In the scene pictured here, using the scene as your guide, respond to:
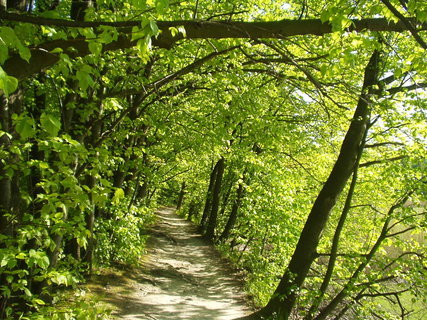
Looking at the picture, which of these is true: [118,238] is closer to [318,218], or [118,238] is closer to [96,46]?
[318,218]

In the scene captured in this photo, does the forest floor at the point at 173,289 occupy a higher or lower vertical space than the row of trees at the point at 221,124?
lower

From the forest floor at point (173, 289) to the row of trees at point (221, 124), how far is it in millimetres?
660

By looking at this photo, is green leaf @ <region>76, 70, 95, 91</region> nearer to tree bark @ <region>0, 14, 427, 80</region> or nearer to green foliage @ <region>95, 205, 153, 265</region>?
tree bark @ <region>0, 14, 427, 80</region>

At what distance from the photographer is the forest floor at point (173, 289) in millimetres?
7441

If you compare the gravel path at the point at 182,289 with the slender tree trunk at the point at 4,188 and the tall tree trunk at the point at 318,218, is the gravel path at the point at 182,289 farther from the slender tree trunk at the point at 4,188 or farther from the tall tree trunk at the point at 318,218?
the slender tree trunk at the point at 4,188

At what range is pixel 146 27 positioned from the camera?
194cm

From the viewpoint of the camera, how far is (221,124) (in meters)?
8.41

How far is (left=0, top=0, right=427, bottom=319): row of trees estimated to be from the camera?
9.64 ft

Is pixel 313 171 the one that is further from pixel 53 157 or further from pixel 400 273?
pixel 53 157

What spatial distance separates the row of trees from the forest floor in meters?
0.66

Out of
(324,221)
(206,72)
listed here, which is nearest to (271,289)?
(324,221)

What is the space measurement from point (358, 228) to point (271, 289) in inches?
280

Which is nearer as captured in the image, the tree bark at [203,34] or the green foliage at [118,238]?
the tree bark at [203,34]

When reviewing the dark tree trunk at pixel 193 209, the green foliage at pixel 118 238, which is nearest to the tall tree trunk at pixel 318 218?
the green foliage at pixel 118 238
